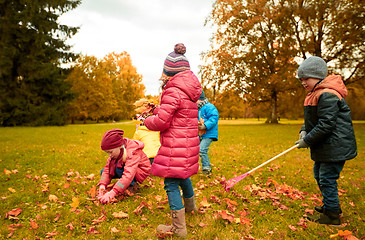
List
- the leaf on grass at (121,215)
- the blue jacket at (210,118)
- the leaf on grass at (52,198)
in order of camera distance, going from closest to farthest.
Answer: the leaf on grass at (121,215), the leaf on grass at (52,198), the blue jacket at (210,118)

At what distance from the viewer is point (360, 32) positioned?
58.4 ft

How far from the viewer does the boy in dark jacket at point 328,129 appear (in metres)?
3.19

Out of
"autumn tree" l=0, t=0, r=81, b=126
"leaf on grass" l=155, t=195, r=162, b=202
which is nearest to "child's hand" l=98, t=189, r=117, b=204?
"leaf on grass" l=155, t=195, r=162, b=202

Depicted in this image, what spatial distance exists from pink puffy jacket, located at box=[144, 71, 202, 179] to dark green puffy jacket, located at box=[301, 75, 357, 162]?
1.63 meters

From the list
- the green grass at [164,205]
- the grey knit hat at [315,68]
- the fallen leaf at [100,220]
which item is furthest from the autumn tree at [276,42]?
the fallen leaf at [100,220]

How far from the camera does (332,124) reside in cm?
316

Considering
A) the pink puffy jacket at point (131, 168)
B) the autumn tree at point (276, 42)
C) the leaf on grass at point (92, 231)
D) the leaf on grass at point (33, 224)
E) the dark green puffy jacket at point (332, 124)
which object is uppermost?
the autumn tree at point (276, 42)

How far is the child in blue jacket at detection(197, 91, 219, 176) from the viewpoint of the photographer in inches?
214

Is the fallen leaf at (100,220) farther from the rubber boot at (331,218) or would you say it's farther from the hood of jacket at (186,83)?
the rubber boot at (331,218)

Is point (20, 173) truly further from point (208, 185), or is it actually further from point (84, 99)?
point (84, 99)

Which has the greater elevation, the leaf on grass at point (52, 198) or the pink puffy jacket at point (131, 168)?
the pink puffy jacket at point (131, 168)

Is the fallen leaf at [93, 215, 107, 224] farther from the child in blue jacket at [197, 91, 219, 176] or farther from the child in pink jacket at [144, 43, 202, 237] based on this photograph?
the child in blue jacket at [197, 91, 219, 176]

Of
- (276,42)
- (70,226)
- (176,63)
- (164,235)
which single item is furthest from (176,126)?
(276,42)

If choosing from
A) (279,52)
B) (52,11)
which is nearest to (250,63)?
(279,52)
